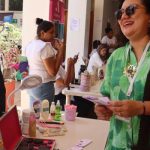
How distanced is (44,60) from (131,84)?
183 cm

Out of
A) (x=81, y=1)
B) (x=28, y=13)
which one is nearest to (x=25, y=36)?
(x=28, y=13)

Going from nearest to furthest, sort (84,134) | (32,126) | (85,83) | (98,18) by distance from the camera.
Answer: (32,126) → (84,134) → (85,83) → (98,18)

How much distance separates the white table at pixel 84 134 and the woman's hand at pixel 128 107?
Result: 0.54 m

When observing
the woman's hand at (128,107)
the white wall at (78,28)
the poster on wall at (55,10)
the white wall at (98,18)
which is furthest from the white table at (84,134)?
the white wall at (98,18)

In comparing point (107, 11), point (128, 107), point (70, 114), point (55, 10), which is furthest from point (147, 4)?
point (107, 11)

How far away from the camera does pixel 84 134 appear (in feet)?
6.54

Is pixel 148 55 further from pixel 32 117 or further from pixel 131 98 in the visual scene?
pixel 32 117

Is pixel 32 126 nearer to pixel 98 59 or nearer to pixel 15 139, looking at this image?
pixel 15 139

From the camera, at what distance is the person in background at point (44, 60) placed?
10.1ft

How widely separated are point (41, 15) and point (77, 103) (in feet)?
4.50

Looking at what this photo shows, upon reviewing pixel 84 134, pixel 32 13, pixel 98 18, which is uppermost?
pixel 98 18

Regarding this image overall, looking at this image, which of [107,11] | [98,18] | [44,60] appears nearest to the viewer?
[44,60]

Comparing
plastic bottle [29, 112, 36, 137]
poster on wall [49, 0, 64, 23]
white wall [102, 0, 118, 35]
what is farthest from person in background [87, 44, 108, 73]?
white wall [102, 0, 118, 35]

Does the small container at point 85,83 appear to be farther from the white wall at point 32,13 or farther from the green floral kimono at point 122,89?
the green floral kimono at point 122,89
